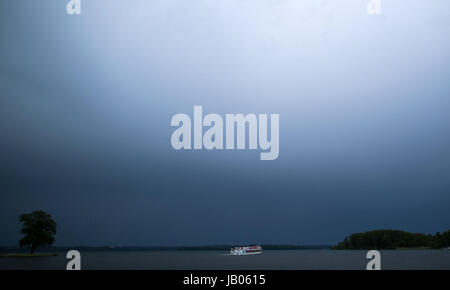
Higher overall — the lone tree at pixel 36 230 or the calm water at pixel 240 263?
the lone tree at pixel 36 230

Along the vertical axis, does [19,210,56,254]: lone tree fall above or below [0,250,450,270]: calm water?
above

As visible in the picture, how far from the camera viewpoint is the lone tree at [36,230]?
65688 millimetres

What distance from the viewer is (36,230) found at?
66.0 metres

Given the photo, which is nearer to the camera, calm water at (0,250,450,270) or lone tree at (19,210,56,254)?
calm water at (0,250,450,270)

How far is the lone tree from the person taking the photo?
2586 inches

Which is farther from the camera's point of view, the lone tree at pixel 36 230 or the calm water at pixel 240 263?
the lone tree at pixel 36 230
